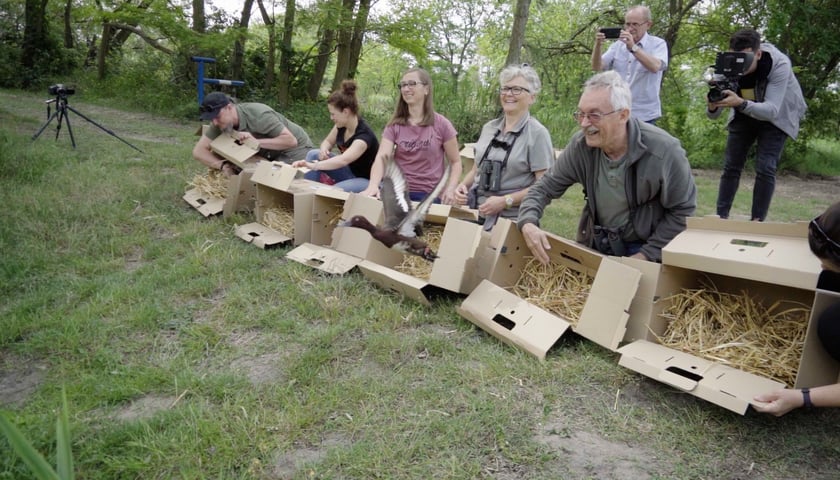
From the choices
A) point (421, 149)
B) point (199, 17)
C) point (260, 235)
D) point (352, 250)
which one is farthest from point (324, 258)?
point (199, 17)

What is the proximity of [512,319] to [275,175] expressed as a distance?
7.77 ft

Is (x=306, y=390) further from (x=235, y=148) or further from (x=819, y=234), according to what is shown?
(x=235, y=148)

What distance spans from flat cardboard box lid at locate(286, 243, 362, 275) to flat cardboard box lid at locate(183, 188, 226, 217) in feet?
4.41

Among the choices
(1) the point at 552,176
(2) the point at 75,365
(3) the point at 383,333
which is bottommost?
(2) the point at 75,365

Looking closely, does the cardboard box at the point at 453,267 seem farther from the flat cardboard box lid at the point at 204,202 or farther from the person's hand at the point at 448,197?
the flat cardboard box lid at the point at 204,202

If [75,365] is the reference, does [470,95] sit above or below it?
above

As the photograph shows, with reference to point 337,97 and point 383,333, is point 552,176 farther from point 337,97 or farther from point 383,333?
point 337,97

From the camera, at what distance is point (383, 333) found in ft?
9.26

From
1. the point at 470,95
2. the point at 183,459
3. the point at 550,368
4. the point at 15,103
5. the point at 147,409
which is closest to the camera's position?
the point at 183,459

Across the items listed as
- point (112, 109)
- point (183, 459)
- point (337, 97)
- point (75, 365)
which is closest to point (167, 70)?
point (112, 109)

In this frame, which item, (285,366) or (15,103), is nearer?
(285,366)

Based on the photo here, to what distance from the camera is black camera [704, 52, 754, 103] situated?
398 cm

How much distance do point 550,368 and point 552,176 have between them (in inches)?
46.9

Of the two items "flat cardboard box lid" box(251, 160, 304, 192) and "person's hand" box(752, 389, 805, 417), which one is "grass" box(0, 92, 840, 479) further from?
"flat cardboard box lid" box(251, 160, 304, 192)
